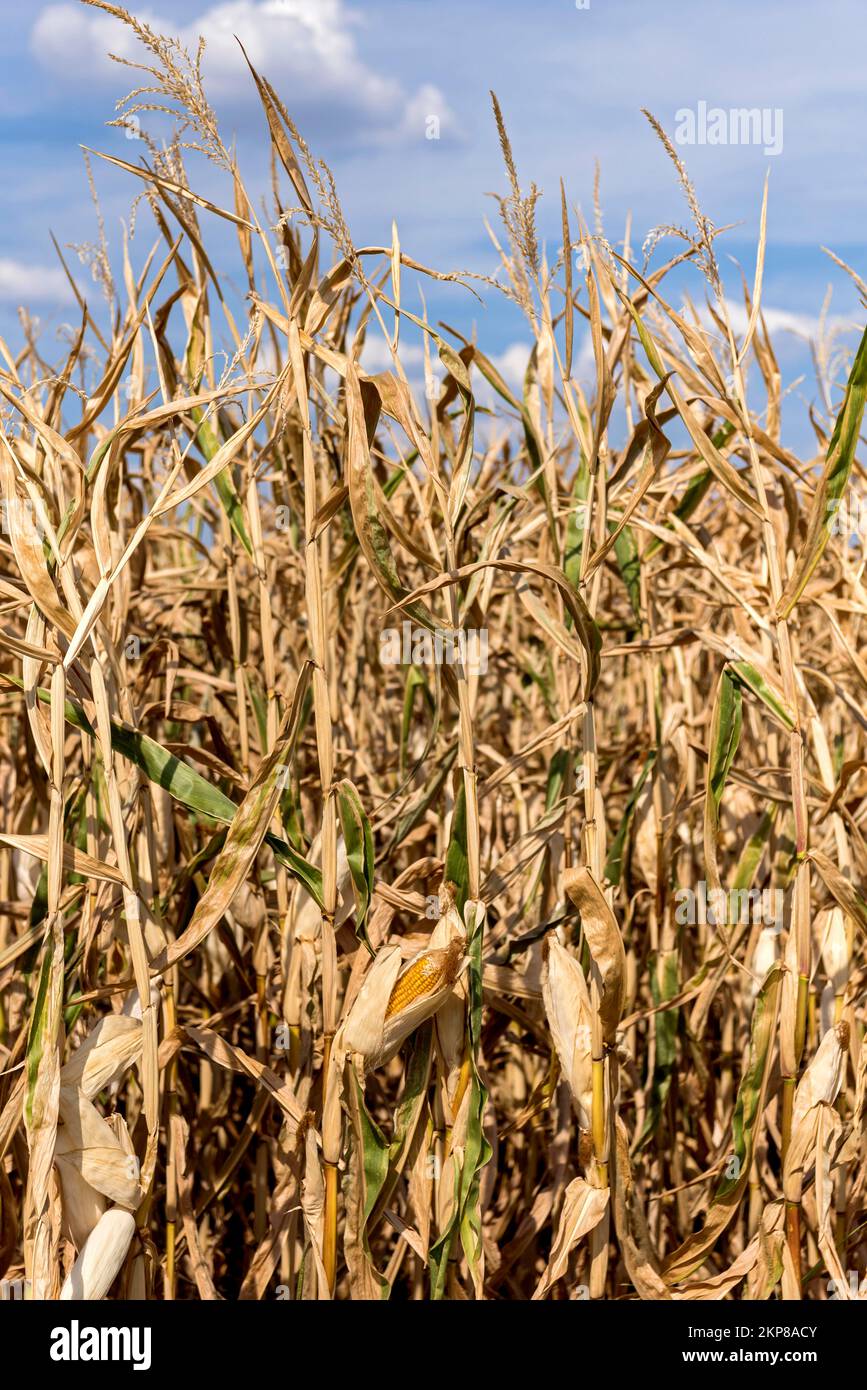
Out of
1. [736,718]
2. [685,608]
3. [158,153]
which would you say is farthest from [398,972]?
[685,608]

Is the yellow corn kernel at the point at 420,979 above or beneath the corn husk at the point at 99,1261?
above

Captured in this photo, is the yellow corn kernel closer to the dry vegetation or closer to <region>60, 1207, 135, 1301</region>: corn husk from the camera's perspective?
the dry vegetation

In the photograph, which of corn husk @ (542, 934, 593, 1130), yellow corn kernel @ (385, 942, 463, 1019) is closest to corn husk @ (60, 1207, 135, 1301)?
yellow corn kernel @ (385, 942, 463, 1019)

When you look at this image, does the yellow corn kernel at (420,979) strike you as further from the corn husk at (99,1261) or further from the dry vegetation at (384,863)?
the corn husk at (99,1261)

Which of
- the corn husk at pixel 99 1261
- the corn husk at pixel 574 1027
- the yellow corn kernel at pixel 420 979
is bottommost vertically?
the corn husk at pixel 99 1261

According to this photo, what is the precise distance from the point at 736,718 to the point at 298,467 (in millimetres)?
918

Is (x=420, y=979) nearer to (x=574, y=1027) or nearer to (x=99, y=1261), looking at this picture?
(x=574, y=1027)

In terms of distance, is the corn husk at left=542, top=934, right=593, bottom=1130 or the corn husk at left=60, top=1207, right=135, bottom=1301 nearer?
the corn husk at left=60, top=1207, right=135, bottom=1301

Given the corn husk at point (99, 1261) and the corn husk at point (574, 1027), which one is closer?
the corn husk at point (99, 1261)

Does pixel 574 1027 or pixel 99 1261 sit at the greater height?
pixel 574 1027

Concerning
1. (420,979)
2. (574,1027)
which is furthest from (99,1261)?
(574,1027)

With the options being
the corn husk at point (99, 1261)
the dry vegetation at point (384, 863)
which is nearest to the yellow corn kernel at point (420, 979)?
the dry vegetation at point (384, 863)

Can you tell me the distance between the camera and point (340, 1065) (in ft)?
3.84

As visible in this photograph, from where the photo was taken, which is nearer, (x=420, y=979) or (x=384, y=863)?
(x=420, y=979)
